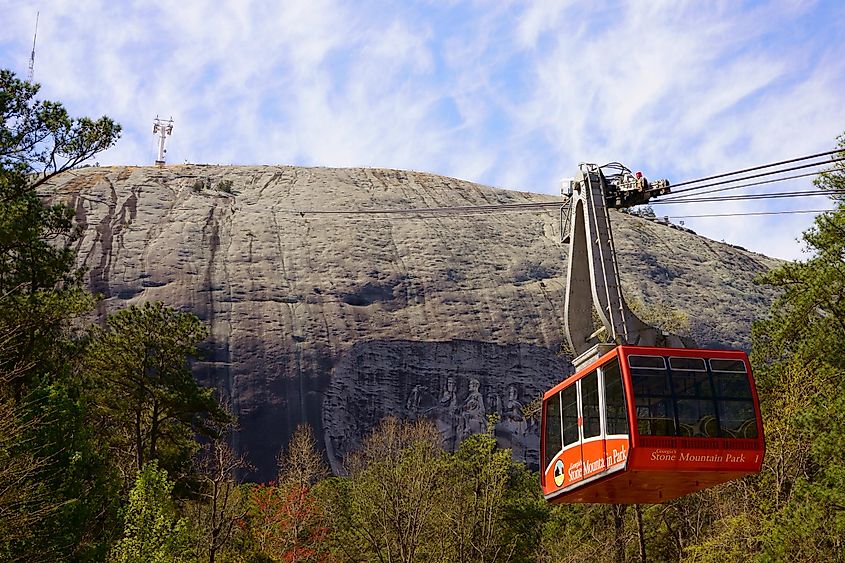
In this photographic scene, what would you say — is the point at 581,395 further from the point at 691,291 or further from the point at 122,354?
the point at 691,291

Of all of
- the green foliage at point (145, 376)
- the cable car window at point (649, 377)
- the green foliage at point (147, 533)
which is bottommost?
the green foliage at point (147, 533)

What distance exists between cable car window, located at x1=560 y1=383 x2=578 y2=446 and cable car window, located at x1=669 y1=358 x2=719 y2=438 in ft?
6.64

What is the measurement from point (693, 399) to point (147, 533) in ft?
45.8

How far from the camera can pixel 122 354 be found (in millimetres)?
31125

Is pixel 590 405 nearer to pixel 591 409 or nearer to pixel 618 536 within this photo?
pixel 591 409

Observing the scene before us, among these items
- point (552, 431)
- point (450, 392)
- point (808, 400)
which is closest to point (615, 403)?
point (552, 431)

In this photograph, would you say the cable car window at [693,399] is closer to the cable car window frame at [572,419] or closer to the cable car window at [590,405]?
the cable car window at [590,405]

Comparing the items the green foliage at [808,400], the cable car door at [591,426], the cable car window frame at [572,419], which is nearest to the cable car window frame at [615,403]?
the cable car door at [591,426]

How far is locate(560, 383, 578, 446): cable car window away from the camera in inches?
646

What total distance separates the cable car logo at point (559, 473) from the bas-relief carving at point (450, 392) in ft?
121

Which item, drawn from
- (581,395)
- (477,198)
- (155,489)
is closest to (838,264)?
(581,395)

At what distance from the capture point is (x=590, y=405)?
15820mm

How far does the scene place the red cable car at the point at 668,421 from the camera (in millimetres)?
14680

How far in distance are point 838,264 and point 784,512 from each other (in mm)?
6185
